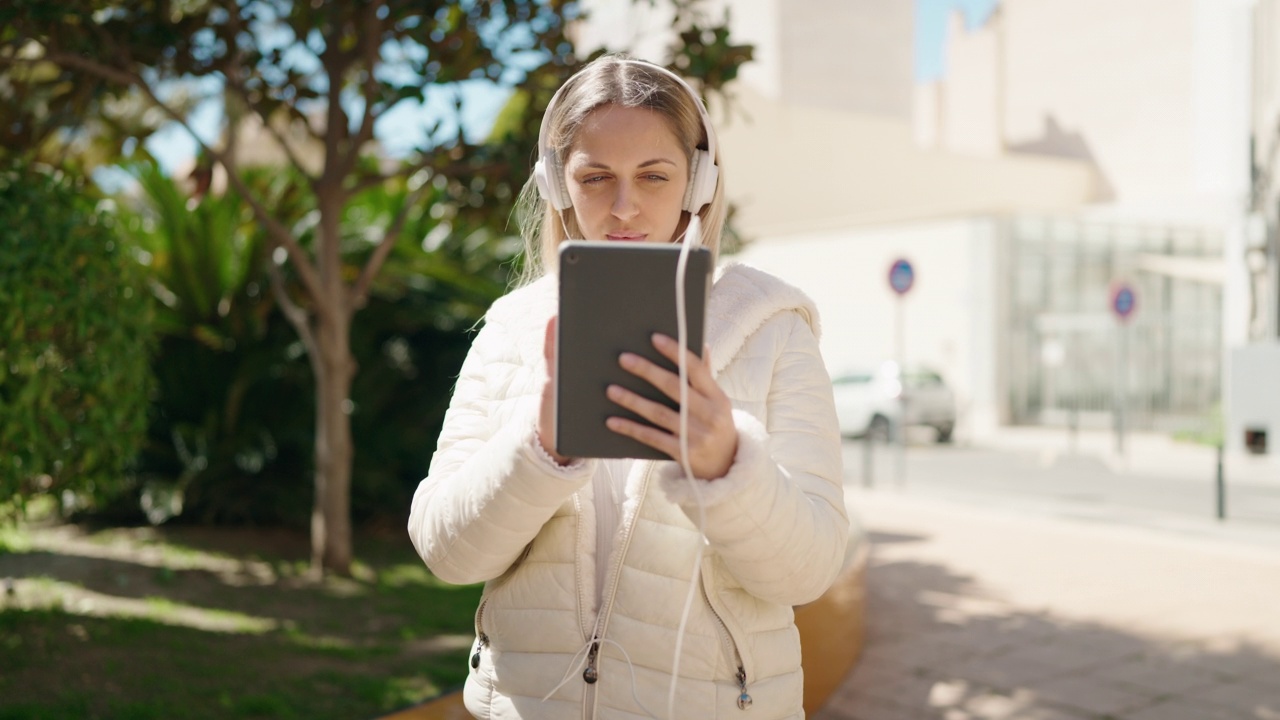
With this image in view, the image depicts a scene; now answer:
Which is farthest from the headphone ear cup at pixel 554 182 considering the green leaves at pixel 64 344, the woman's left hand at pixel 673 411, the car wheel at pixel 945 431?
the car wheel at pixel 945 431

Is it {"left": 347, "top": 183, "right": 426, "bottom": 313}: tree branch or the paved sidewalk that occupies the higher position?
{"left": 347, "top": 183, "right": 426, "bottom": 313}: tree branch

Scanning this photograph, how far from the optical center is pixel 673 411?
1228 millimetres

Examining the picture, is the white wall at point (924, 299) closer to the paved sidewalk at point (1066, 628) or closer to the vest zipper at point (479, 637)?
the paved sidewalk at point (1066, 628)

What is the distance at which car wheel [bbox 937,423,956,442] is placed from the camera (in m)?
21.4

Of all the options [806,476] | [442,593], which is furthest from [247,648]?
[806,476]

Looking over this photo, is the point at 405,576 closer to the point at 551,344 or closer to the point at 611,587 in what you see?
the point at 611,587

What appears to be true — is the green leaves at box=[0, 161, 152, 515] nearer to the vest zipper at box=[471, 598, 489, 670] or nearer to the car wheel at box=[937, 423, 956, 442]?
the vest zipper at box=[471, 598, 489, 670]

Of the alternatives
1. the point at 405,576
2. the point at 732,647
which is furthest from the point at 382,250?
the point at 732,647

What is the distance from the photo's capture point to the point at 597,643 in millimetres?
1574

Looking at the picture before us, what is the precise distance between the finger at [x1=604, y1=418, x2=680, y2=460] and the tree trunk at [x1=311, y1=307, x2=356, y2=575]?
5.05 m

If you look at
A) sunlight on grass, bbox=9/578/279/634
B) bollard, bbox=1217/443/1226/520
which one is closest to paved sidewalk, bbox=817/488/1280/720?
bollard, bbox=1217/443/1226/520

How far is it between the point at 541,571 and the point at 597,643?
0.14 meters

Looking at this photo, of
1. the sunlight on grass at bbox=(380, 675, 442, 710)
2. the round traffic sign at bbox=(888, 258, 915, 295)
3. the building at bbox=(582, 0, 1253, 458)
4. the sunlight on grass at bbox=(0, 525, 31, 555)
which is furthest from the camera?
the building at bbox=(582, 0, 1253, 458)

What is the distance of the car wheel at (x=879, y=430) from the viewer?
20797 millimetres
